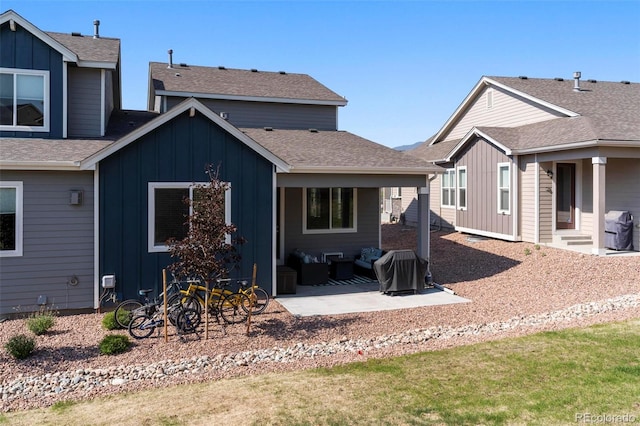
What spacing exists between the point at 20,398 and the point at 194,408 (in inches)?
87.3

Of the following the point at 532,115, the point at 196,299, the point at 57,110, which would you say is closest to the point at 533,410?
the point at 196,299

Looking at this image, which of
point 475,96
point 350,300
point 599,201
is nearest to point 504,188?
point 599,201

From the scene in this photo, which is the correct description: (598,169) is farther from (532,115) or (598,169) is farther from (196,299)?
(196,299)

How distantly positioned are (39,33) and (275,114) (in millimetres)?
7332

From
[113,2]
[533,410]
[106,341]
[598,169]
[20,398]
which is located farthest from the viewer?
[598,169]

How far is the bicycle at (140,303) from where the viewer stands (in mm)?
8195

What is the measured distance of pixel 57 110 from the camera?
10531 mm

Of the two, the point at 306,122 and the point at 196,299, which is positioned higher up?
the point at 306,122

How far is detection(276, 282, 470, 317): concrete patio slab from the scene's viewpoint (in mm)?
9547

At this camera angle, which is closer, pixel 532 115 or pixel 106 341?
pixel 106 341

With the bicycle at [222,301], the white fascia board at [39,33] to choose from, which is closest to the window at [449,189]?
the bicycle at [222,301]

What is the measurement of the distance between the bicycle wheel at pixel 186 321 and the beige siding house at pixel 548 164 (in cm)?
1171

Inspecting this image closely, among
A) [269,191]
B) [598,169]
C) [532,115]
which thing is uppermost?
[532,115]

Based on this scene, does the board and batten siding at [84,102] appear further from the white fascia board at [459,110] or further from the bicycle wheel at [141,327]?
the white fascia board at [459,110]
